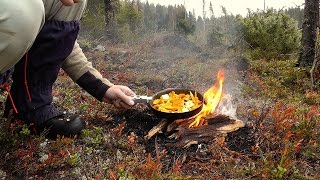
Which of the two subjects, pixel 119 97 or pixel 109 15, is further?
pixel 109 15

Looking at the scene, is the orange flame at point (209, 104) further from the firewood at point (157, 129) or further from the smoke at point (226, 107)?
the firewood at point (157, 129)

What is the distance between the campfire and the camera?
3.50 meters

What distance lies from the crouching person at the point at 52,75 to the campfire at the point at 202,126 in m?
0.50

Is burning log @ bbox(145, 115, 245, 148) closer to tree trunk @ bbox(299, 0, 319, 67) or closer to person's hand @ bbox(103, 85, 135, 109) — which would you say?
person's hand @ bbox(103, 85, 135, 109)

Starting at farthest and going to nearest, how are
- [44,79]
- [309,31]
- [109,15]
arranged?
[109,15], [309,31], [44,79]

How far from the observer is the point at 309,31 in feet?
32.1

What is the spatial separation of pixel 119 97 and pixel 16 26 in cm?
160

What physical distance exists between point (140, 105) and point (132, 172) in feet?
5.49

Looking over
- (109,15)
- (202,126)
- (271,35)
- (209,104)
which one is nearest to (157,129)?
(202,126)

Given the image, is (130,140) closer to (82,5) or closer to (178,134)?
(178,134)

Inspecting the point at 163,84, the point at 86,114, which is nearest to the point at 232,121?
the point at 86,114

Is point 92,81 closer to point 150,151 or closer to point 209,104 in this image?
point 150,151

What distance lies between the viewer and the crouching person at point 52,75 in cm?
301

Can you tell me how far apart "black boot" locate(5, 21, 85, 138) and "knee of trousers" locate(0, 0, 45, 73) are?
0.82m
